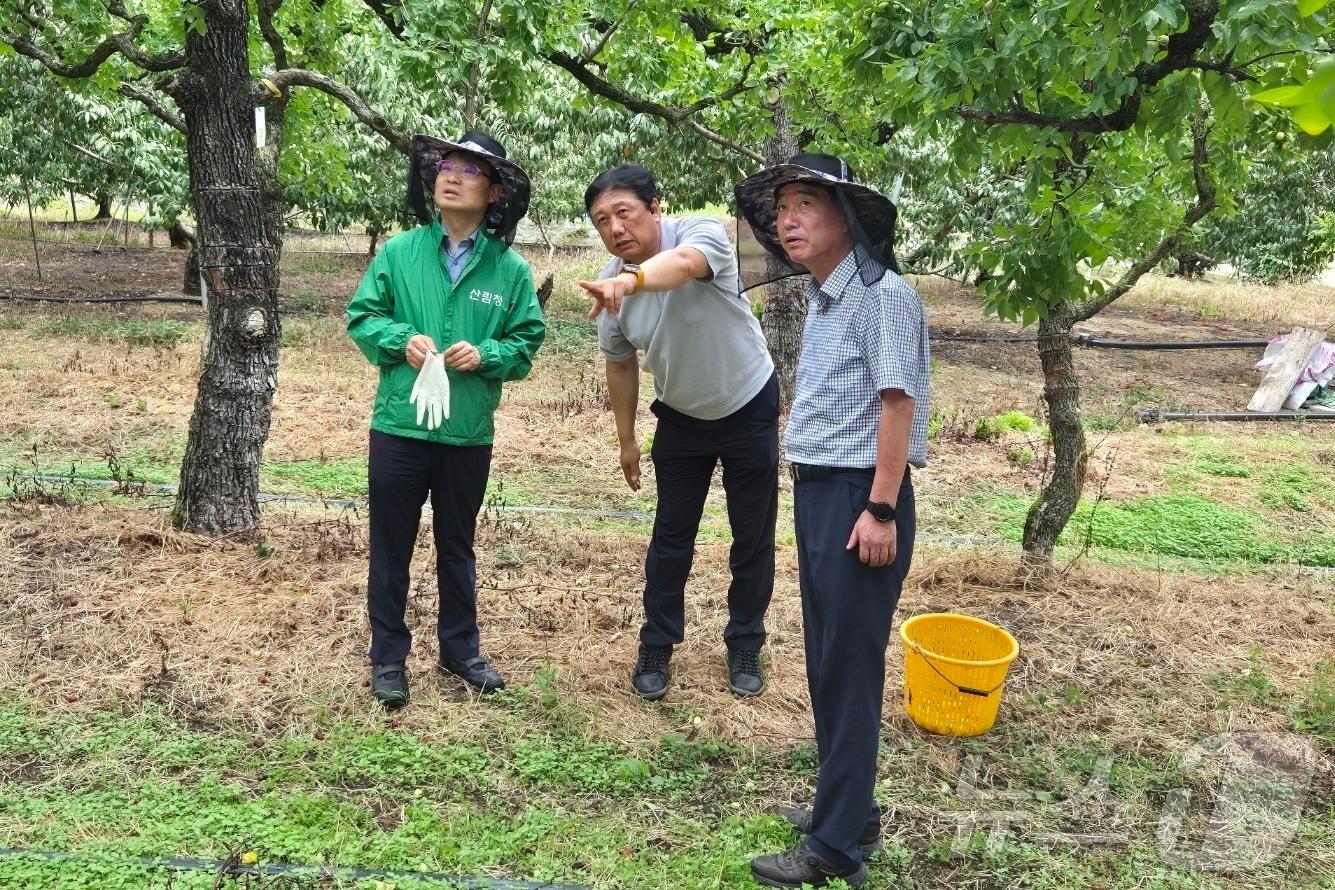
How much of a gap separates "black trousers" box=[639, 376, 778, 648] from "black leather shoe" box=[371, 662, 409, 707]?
0.85 m

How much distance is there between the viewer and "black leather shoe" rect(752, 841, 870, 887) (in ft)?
8.61

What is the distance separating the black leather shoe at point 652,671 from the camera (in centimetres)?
371

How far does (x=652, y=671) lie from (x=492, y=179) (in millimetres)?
1817

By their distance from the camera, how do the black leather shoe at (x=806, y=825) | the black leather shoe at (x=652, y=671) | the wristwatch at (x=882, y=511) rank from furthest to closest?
the black leather shoe at (x=652, y=671) < the black leather shoe at (x=806, y=825) < the wristwatch at (x=882, y=511)

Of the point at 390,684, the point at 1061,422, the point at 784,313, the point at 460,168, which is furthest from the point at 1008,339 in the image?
the point at 390,684

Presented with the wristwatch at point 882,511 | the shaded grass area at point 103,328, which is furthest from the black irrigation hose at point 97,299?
the wristwatch at point 882,511

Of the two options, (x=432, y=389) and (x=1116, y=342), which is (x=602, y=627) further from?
(x=1116, y=342)

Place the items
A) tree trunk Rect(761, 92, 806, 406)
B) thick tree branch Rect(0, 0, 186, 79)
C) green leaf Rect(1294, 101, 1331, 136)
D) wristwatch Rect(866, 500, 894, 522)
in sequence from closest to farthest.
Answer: green leaf Rect(1294, 101, 1331, 136) → wristwatch Rect(866, 500, 894, 522) → thick tree branch Rect(0, 0, 186, 79) → tree trunk Rect(761, 92, 806, 406)

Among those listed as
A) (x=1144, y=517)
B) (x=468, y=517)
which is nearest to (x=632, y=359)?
(x=468, y=517)

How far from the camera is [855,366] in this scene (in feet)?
8.23

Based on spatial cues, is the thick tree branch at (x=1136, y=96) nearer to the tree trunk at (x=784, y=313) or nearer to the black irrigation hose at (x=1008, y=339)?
the tree trunk at (x=784, y=313)

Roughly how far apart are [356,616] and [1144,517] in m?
4.88

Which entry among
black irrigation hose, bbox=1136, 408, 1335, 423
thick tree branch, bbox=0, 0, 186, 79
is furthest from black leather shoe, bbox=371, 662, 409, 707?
black irrigation hose, bbox=1136, 408, 1335, 423

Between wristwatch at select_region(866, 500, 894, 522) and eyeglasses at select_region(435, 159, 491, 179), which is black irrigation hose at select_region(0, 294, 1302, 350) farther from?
wristwatch at select_region(866, 500, 894, 522)
